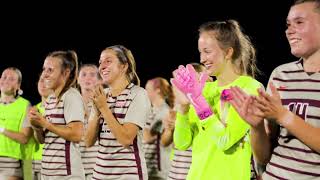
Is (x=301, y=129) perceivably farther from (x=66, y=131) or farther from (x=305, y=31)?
(x=66, y=131)

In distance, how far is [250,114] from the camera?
1906 millimetres

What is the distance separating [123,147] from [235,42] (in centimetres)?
101

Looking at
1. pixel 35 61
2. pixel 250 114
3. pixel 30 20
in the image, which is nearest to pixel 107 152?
pixel 250 114

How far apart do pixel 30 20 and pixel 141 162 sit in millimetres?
6457

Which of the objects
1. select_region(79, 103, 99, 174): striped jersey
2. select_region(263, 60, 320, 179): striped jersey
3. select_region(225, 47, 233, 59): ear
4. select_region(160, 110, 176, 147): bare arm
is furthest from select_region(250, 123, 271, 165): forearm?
select_region(79, 103, 99, 174): striped jersey

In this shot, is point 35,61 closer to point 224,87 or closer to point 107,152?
point 107,152

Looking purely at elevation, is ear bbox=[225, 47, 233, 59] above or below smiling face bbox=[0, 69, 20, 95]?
above

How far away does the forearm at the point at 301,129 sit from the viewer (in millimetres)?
1834

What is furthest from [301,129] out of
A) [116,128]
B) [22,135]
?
[22,135]

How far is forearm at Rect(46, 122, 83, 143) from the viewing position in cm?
356

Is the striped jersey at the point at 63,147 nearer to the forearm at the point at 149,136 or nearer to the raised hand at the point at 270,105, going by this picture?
the raised hand at the point at 270,105

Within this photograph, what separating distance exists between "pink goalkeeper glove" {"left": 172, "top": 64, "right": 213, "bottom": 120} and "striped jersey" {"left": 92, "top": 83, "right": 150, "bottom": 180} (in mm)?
863

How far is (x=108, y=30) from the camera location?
947cm

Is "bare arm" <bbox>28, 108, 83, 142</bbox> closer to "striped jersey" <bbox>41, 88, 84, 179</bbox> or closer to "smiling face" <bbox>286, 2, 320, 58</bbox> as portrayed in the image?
"striped jersey" <bbox>41, 88, 84, 179</bbox>
